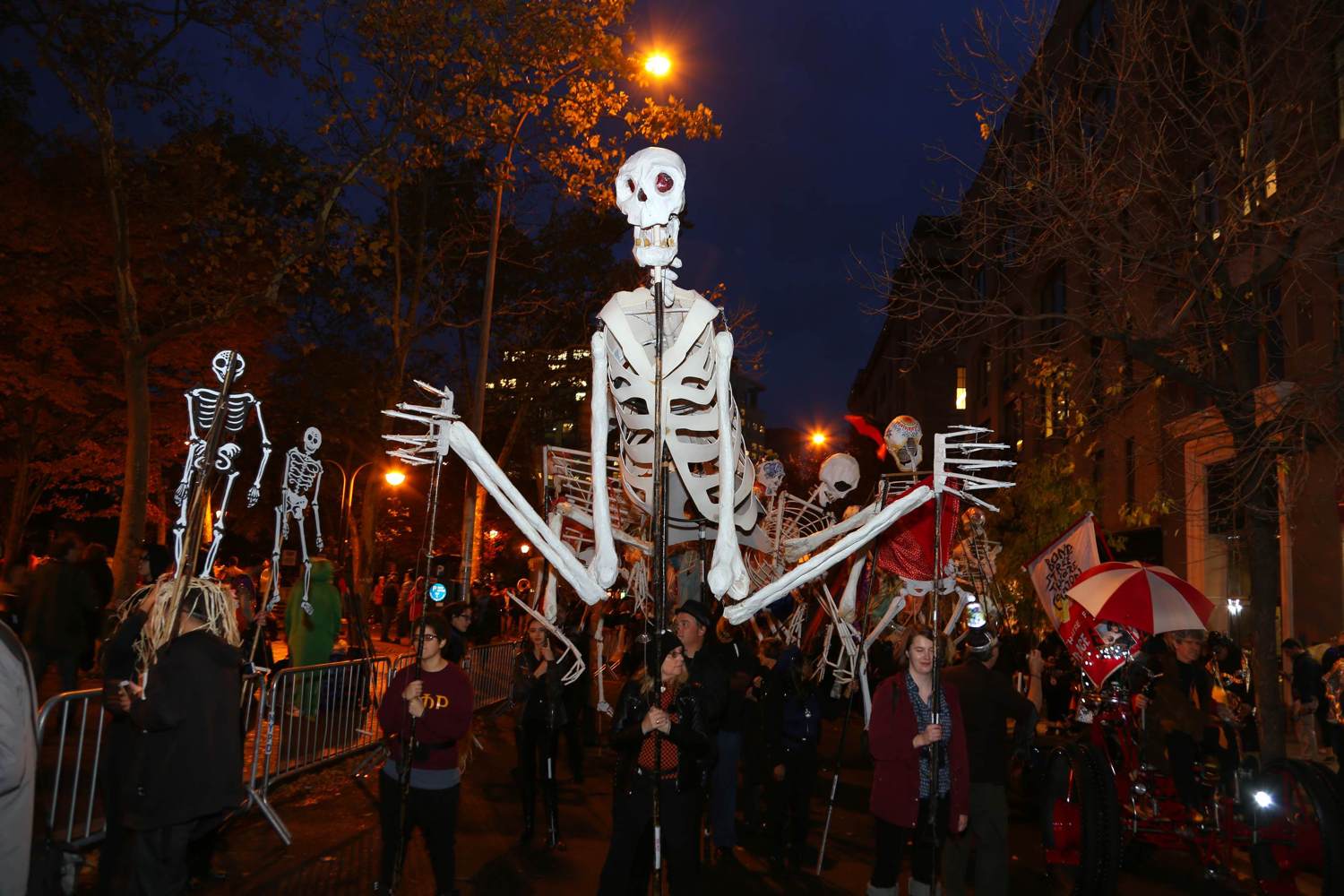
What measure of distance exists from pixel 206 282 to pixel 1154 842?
20.1 metres

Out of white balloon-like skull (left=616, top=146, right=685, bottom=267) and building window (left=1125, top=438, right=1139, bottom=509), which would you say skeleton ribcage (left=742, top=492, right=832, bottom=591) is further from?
building window (left=1125, top=438, right=1139, bottom=509)

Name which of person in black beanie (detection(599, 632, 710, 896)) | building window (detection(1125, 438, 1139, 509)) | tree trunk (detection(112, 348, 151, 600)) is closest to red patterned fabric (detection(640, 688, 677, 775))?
person in black beanie (detection(599, 632, 710, 896))

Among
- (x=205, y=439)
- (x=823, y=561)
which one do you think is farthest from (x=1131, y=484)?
(x=205, y=439)

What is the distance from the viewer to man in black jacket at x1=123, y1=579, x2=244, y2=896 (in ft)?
16.8

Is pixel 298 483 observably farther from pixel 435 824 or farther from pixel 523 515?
pixel 523 515

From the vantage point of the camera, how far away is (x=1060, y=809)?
8.36 meters

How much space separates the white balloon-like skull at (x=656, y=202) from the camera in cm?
562

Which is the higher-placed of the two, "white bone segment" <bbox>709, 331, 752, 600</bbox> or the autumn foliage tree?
the autumn foliage tree

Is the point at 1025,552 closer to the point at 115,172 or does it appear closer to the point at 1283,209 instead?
the point at 1283,209

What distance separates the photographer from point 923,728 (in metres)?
6.34

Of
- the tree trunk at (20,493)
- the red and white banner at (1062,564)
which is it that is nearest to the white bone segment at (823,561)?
the red and white banner at (1062,564)

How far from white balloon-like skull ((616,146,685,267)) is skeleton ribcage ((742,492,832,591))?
324cm

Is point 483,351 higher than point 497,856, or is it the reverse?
point 483,351

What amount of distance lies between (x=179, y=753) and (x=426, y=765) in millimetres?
1726
